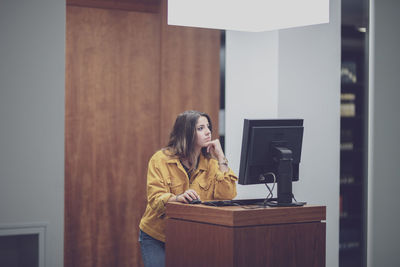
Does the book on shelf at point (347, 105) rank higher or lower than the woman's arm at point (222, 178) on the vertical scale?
higher

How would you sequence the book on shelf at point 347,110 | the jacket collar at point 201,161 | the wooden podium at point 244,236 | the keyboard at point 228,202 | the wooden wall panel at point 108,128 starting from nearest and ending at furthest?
the wooden podium at point 244,236 → the keyboard at point 228,202 → the jacket collar at point 201,161 → the wooden wall panel at point 108,128 → the book on shelf at point 347,110

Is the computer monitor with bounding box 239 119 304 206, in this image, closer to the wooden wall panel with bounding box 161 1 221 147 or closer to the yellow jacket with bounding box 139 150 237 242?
the yellow jacket with bounding box 139 150 237 242

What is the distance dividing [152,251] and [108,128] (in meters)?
1.48

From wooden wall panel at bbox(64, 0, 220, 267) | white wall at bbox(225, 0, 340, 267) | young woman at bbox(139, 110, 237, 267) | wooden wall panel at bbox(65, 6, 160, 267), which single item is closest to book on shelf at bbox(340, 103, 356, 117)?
white wall at bbox(225, 0, 340, 267)

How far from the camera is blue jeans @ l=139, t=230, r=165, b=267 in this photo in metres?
2.81

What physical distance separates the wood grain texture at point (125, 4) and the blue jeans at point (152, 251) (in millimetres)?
1983

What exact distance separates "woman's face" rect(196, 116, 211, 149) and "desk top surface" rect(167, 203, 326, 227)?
543 mm

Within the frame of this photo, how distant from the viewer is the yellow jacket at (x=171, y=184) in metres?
2.77

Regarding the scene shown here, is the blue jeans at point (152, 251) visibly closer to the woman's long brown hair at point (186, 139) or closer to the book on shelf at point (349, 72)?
the woman's long brown hair at point (186, 139)

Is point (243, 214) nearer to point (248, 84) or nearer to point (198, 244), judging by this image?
point (198, 244)

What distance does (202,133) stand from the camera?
9.74ft

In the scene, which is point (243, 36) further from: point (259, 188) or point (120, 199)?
point (120, 199)

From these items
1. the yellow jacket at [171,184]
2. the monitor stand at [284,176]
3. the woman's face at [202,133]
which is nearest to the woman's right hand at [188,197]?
the yellow jacket at [171,184]

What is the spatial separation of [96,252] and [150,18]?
1915mm
